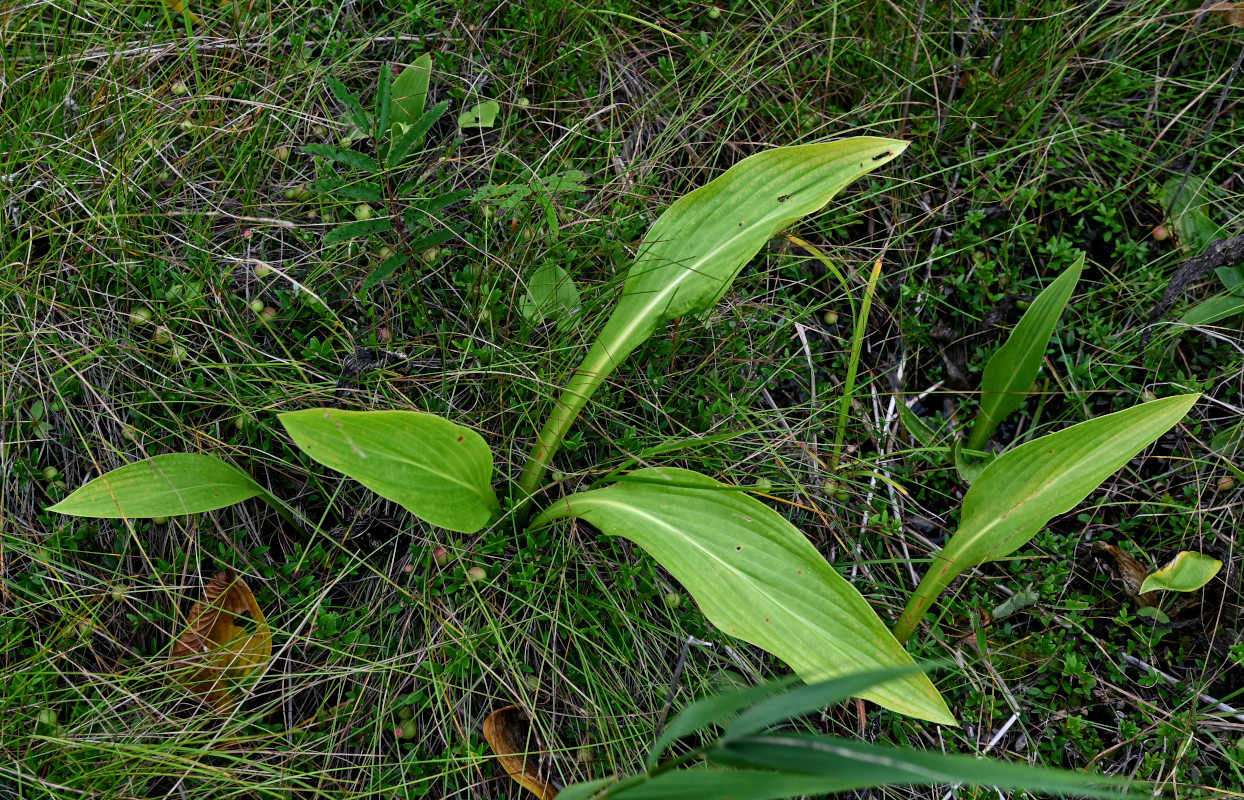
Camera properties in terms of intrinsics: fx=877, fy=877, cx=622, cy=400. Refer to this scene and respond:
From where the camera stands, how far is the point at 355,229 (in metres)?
1.49

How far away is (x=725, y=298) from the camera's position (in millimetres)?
1869

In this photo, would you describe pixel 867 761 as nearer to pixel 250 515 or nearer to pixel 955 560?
pixel 955 560

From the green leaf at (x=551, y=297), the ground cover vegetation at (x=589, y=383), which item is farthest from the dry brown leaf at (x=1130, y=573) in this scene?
the green leaf at (x=551, y=297)

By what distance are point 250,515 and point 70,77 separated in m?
1.01

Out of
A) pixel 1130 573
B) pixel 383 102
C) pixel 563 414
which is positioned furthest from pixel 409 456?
pixel 1130 573

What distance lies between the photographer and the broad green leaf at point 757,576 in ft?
4.36

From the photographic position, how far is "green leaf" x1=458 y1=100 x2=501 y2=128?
1938mm

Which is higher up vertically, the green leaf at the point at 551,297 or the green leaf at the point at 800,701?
the green leaf at the point at 800,701

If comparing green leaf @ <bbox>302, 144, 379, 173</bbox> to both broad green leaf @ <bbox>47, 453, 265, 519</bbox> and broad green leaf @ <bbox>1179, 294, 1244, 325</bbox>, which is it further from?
broad green leaf @ <bbox>1179, 294, 1244, 325</bbox>

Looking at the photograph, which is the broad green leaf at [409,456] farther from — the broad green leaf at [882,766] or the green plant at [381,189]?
the broad green leaf at [882,766]

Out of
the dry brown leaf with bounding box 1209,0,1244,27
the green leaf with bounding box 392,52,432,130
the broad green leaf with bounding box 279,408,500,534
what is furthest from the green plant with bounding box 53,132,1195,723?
the dry brown leaf with bounding box 1209,0,1244,27

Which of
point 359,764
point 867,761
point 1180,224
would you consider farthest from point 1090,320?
point 359,764

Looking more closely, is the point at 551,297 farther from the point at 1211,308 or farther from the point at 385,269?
the point at 1211,308

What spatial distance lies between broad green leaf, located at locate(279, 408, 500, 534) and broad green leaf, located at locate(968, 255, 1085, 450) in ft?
3.35
